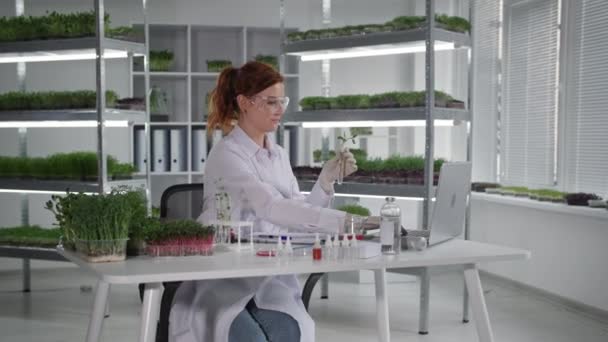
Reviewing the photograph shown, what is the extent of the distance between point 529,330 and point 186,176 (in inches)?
134

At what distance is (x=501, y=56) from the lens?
618 cm

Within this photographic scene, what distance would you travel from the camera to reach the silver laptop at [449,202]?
2.54 meters

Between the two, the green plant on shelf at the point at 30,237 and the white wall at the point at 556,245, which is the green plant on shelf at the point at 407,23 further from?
the green plant on shelf at the point at 30,237

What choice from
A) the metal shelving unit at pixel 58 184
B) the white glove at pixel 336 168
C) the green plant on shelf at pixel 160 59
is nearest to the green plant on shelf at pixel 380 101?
Answer: the metal shelving unit at pixel 58 184

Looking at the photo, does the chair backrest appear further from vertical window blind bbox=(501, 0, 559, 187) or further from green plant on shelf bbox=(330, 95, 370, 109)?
vertical window blind bbox=(501, 0, 559, 187)

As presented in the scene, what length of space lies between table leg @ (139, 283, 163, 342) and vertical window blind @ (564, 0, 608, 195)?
11.9 feet

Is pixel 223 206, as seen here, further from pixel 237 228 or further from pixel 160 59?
pixel 160 59

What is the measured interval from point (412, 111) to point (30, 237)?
2828 mm

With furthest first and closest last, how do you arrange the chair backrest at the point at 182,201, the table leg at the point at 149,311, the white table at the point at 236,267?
the chair backrest at the point at 182,201, the table leg at the point at 149,311, the white table at the point at 236,267

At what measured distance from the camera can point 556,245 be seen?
16.6 ft

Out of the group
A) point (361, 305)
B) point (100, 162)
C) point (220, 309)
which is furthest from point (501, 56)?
point (220, 309)

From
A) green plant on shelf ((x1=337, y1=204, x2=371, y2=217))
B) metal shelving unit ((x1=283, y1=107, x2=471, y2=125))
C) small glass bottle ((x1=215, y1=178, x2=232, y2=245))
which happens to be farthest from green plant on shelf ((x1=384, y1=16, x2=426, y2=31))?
small glass bottle ((x1=215, y1=178, x2=232, y2=245))

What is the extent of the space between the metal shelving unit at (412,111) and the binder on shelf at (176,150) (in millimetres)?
1516

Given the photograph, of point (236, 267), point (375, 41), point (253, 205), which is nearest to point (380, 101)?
point (375, 41)
